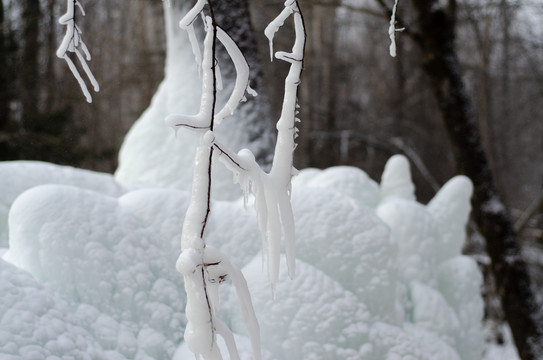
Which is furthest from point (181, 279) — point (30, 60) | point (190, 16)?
point (30, 60)

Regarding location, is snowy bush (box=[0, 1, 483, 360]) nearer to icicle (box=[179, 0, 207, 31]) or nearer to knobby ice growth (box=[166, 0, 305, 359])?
knobby ice growth (box=[166, 0, 305, 359])

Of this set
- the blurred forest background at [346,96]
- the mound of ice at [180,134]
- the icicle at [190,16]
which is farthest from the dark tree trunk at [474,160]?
the icicle at [190,16]

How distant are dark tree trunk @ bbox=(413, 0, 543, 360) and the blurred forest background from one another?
87.3 inches

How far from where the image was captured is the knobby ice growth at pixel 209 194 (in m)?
0.85

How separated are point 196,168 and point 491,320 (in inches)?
253

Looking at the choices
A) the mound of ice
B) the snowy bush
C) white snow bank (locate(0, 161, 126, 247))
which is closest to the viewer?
the snowy bush

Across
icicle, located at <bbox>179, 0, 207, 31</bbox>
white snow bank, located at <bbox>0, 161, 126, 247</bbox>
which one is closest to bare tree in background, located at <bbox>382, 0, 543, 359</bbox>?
white snow bank, located at <bbox>0, 161, 126, 247</bbox>

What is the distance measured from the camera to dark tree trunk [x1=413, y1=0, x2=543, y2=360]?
2.94 meters

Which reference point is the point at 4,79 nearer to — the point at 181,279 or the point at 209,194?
the point at 181,279

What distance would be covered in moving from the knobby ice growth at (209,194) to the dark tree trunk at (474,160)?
7.42 ft

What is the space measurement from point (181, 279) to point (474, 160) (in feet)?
7.11

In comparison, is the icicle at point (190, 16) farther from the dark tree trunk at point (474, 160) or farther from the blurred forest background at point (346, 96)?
the blurred forest background at point (346, 96)

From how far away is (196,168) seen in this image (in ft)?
2.91

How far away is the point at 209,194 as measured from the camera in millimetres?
859
